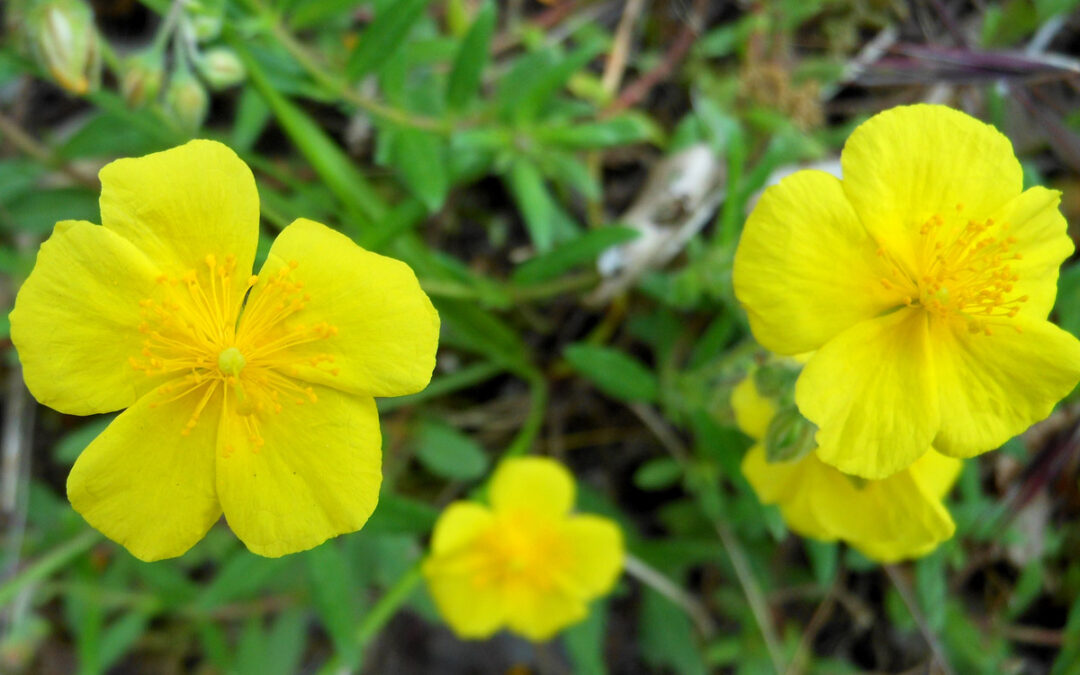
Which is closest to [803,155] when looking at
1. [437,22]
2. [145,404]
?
[437,22]

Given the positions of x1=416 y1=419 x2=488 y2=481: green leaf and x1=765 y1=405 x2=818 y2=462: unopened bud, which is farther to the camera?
x1=416 y1=419 x2=488 y2=481: green leaf

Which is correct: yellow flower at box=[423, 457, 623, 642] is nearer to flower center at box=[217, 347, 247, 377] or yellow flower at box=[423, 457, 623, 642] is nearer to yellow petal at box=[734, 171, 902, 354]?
flower center at box=[217, 347, 247, 377]

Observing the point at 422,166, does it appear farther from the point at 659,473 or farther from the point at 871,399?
the point at 871,399

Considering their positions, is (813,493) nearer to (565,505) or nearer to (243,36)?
(565,505)

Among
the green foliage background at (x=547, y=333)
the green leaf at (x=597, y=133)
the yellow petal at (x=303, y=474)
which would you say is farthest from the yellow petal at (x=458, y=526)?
the green leaf at (x=597, y=133)

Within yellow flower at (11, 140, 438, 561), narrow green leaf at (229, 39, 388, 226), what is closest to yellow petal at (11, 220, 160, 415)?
yellow flower at (11, 140, 438, 561)

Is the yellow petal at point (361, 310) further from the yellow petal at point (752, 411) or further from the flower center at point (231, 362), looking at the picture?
the yellow petal at point (752, 411)
